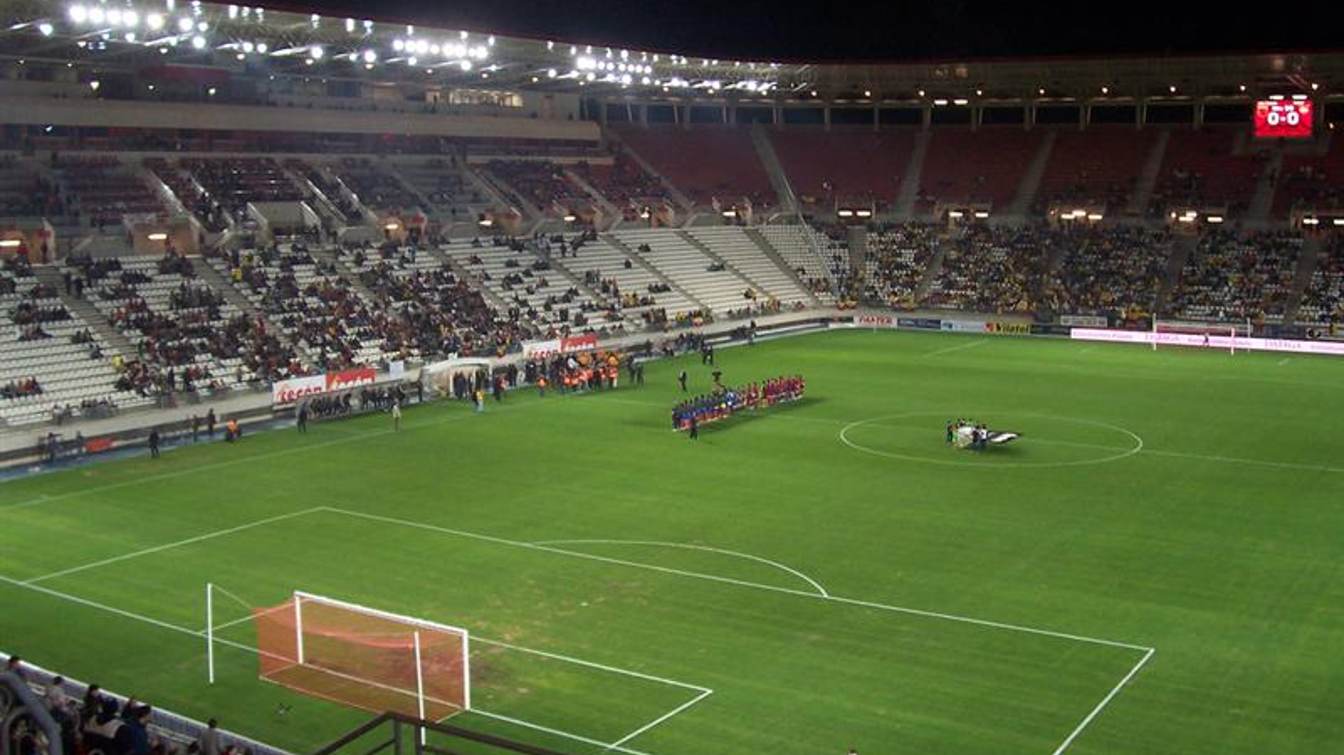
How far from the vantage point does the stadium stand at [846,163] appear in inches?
3349

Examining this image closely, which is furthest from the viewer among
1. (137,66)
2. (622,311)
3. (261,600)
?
(622,311)

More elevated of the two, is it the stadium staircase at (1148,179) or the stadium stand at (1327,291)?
the stadium staircase at (1148,179)

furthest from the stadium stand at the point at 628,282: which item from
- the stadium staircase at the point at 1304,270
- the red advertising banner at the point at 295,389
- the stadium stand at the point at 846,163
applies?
the stadium staircase at the point at 1304,270

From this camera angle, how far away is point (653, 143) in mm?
87250

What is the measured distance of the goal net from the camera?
765 inches

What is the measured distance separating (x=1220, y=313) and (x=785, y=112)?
3419 cm

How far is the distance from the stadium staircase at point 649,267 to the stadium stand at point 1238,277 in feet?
81.3

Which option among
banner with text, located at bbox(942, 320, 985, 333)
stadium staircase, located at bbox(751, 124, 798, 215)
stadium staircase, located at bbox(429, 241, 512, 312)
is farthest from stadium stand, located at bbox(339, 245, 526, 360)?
stadium staircase, located at bbox(751, 124, 798, 215)

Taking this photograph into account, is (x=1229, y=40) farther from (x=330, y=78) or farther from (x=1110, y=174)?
(x=330, y=78)

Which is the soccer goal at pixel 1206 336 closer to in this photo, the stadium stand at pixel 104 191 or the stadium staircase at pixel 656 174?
the stadium staircase at pixel 656 174

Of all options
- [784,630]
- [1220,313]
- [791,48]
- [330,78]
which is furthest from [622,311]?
[784,630]

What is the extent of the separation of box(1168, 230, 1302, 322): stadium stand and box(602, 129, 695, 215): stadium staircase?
30.1 metres

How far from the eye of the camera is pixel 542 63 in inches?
2530

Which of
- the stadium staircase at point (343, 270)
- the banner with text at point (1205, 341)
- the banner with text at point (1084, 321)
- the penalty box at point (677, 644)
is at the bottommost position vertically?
the penalty box at point (677, 644)
